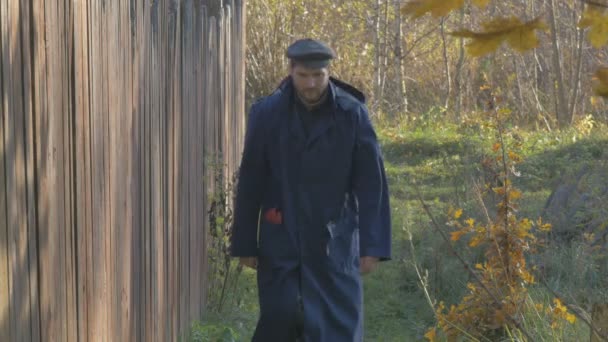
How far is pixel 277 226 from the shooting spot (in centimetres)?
556

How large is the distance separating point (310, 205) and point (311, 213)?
1.5 inches

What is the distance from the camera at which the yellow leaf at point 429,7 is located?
1.77 metres

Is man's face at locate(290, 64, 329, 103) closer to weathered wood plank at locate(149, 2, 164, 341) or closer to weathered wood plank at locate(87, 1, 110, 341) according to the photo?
weathered wood plank at locate(149, 2, 164, 341)

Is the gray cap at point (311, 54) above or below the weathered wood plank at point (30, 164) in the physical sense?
above

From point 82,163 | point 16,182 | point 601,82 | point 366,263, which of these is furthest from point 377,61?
point 601,82

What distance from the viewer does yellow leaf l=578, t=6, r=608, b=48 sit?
6.17 feet

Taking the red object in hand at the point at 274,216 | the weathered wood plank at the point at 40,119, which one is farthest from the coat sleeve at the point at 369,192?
the weathered wood plank at the point at 40,119

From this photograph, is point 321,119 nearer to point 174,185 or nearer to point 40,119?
point 174,185

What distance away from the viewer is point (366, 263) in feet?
18.7

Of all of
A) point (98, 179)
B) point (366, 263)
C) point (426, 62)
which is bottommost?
point (366, 263)

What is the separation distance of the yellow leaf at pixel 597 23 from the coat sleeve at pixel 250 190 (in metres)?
3.80

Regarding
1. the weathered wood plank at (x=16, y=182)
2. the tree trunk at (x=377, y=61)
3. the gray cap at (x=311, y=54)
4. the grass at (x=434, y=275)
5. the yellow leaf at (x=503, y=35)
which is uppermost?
the tree trunk at (x=377, y=61)

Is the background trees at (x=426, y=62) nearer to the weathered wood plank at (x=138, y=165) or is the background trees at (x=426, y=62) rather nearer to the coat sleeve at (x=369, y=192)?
the coat sleeve at (x=369, y=192)

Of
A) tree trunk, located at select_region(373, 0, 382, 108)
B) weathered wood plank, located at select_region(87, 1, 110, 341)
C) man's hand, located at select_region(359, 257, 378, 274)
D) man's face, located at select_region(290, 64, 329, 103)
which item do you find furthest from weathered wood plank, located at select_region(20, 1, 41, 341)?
tree trunk, located at select_region(373, 0, 382, 108)
